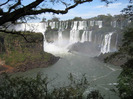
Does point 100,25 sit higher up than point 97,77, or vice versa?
point 100,25

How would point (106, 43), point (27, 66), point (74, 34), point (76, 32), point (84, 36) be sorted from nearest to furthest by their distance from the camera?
point (27, 66) < point (106, 43) < point (84, 36) < point (76, 32) < point (74, 34)

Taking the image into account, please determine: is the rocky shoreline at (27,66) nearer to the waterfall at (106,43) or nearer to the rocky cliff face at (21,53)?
the rocky cliff face at (21,53)

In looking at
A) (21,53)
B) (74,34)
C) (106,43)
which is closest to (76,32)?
(74,34)

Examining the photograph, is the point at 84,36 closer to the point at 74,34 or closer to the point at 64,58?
the point at 74,34

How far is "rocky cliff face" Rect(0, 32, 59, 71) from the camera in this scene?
59.5ft

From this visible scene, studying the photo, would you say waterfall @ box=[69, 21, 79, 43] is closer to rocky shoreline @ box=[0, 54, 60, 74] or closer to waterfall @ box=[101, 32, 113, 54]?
waterfall @ box=[101, 32, 113, 54]

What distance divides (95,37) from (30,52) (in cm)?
1374

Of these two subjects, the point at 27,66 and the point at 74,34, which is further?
the point at 74,34

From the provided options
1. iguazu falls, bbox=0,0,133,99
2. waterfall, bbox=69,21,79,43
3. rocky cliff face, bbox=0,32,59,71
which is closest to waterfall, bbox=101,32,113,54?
iguazu falls, bbox=0,0,133,99

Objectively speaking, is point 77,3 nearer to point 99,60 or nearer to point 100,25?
point 99,60

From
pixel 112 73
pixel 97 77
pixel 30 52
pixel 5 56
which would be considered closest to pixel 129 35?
pixel 97 77

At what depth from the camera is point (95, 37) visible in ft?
90.8

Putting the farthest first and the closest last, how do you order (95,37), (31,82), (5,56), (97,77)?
1. (95,37)
2. (5,56)
3. (97,77)
4. (31,82)

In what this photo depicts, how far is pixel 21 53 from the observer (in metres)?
19.8
